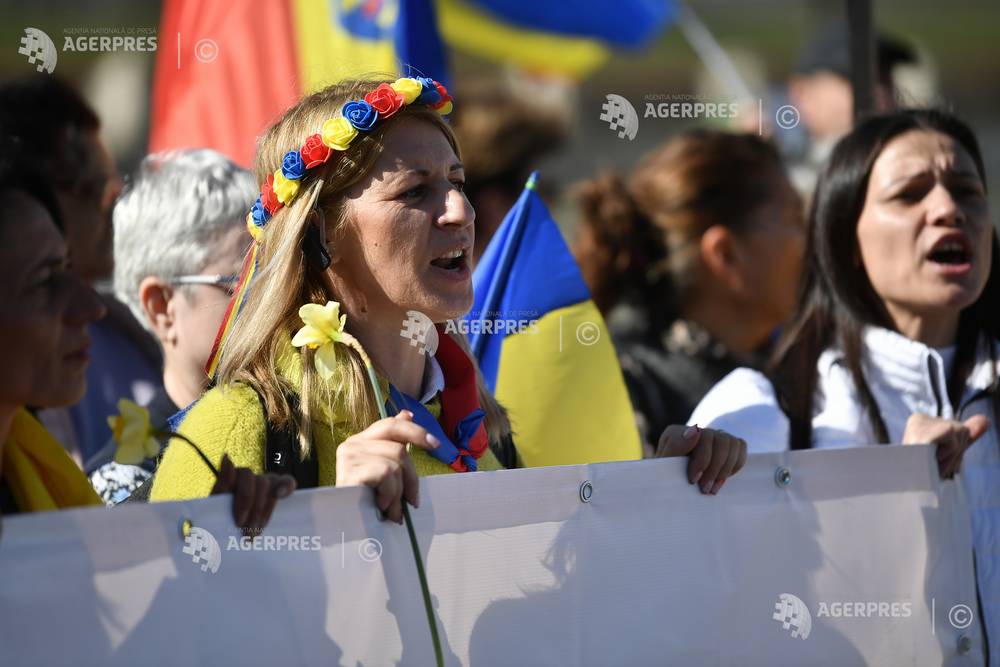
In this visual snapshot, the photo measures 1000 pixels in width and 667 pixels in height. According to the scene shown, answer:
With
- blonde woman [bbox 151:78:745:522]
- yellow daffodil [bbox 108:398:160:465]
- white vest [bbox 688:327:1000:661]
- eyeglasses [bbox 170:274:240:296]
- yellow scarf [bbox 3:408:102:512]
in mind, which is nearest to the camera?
yellow daffodil [bbox 108:398:160:465]

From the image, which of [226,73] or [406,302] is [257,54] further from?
[406,302]

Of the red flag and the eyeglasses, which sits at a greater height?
the red flag

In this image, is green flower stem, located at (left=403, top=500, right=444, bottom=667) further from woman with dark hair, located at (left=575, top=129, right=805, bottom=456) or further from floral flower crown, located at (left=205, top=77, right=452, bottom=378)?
woman with dark hair, located at (left=575, top=129, right=805, bottom=456)

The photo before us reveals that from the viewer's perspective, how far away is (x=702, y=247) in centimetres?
466

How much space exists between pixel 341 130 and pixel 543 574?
0.94m

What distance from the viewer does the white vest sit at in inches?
116

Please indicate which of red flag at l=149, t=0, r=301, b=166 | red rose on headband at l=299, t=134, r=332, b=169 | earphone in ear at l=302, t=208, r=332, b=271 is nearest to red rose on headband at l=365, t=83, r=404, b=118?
red rose on headband at l=299, t=134, r=332, b=169

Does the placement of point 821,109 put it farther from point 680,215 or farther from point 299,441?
point 299,441

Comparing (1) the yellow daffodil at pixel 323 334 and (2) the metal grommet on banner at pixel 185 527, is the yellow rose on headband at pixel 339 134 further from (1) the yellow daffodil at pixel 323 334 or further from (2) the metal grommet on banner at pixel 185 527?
(2) the metal grommet on banner at pixel 185 527

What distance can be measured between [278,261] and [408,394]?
375 mm

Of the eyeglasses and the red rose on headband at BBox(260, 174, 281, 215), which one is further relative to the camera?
the eyeglasses

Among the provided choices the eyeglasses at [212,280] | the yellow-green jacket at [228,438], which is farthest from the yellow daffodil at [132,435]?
the eyeglasses at [212,280]

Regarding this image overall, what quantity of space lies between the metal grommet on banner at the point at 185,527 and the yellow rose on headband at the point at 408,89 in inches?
40.0

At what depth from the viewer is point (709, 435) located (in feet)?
8.14
